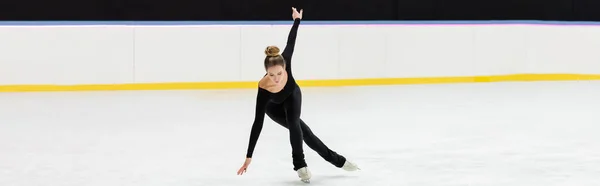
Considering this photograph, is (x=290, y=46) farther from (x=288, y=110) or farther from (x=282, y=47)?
(x=282, y=47)

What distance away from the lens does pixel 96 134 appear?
7.61 metres

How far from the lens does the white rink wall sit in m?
10.8

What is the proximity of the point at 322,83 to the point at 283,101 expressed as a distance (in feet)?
21.4

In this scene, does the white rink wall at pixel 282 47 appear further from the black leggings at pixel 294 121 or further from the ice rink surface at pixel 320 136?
the black leggings at pixel 294 121

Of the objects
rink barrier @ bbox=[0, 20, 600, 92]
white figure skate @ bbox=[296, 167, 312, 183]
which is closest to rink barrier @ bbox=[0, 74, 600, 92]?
rink barrier @ bbox=[0, 20, 600, 92]

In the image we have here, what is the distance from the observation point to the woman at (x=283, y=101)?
4.98 metres

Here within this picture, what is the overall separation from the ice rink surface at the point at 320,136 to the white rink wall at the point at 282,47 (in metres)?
0.39

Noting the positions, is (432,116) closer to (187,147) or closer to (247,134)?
(247,134)

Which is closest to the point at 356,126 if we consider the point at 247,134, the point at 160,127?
the point at 247,134

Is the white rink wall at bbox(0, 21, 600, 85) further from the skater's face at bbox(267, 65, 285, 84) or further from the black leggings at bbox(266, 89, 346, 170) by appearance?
the skater's face at bbox(267, 65, 285, 84)

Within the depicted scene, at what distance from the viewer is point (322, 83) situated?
1171cm

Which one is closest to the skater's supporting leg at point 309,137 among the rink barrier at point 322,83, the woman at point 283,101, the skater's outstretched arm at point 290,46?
the woman at point 283,101
